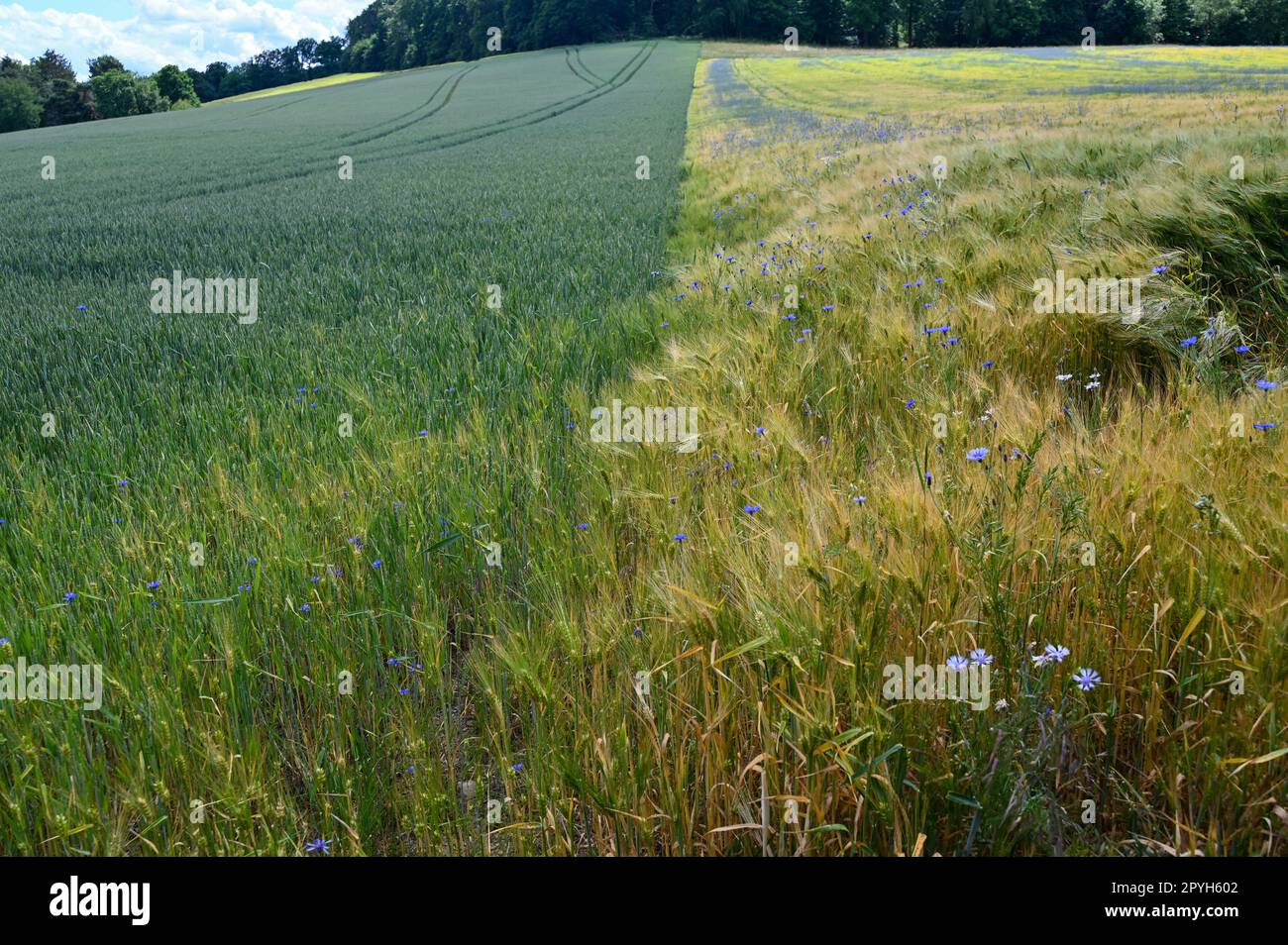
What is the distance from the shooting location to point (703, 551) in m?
2.09

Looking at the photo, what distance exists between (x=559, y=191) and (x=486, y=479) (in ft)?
36.5

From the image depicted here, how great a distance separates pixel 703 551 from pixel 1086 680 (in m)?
0.98

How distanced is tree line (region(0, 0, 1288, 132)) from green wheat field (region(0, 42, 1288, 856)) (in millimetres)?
75640

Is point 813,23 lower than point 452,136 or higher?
higher

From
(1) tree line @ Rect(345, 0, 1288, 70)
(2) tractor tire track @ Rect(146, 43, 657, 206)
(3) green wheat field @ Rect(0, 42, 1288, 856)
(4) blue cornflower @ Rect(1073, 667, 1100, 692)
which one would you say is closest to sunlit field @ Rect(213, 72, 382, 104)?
(1) tree line @ Rect(345, 0, 1288, 70)

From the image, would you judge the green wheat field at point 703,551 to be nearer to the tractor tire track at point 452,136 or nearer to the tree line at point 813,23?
the tractor tire track at point 452,136

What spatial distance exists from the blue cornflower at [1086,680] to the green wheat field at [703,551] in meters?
0.03

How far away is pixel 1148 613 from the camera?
154cm

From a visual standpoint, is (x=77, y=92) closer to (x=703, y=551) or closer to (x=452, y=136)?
(x=452, y=136)

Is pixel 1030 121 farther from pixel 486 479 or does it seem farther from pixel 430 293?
pixel 486 479

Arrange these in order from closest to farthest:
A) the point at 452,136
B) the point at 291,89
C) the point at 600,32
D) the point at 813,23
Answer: the point at 452,136 < the point at 291,89 < the point at 813,23 < the point at 600,32

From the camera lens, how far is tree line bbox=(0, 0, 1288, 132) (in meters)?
64.7

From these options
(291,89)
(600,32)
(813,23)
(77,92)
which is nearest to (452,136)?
(291,89)
